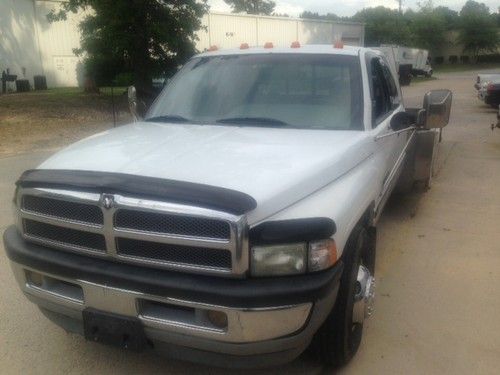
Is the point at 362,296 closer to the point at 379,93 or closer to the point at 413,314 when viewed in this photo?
the point at 413,314

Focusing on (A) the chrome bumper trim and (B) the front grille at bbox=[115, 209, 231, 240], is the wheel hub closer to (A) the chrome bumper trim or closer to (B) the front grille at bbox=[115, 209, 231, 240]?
(A) the chrome bumper trim

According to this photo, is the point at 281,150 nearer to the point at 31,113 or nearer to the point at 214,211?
the point at 214,211

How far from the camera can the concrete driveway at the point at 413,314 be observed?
3.09 meters

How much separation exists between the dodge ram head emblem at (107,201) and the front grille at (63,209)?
9cm

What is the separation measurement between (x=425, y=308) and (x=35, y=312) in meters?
2.79

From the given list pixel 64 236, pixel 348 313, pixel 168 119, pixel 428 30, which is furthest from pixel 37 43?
pixel 428 30

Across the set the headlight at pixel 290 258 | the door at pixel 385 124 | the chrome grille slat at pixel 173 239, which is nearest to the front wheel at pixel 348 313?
the headlight at pixel 290 258

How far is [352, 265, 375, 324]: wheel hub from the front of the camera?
298 centimetres

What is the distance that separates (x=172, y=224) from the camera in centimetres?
236

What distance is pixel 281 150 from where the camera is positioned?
2982 mm

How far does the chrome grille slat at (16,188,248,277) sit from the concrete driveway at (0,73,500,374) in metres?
0.93

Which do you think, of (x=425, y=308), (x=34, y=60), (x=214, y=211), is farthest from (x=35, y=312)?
(x=34, y=60)

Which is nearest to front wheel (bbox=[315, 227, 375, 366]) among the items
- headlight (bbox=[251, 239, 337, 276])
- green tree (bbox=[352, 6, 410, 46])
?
headlight (bbox=[251, 239, 337, 276])

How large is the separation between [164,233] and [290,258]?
582mm
